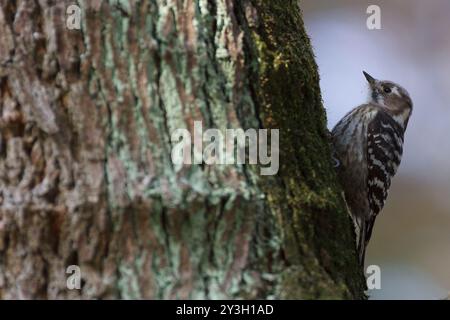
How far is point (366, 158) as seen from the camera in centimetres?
512

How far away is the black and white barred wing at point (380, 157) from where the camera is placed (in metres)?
5.10

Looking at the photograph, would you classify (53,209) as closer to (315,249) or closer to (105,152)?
(105,152)

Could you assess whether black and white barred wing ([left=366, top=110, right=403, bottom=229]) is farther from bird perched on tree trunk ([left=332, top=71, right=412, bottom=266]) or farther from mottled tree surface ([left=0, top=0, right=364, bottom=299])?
mottled tree surface ([left=0, top=0, right=364, bottom=299])

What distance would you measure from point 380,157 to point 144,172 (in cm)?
302

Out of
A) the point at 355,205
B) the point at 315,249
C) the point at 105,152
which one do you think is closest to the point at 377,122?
the point at 355,205

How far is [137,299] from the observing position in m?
2.43

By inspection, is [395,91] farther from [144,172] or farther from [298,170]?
[144,172]

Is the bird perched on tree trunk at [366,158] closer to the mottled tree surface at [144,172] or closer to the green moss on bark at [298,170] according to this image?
the green moss on bark at [298,170]

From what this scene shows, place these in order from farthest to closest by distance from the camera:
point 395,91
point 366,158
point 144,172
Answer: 1. point 395,91
2. point 366,158
3. point 144,172

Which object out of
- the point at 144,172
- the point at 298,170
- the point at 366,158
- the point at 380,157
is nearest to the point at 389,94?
the point at 380,157

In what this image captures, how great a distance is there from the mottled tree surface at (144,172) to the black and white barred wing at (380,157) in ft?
7.32

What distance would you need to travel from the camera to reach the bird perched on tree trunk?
4.99 metres

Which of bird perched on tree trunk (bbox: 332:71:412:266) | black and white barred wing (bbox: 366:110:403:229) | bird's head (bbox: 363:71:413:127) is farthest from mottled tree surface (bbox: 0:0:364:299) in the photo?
bird's head (bbox: 363:71:413:127)
